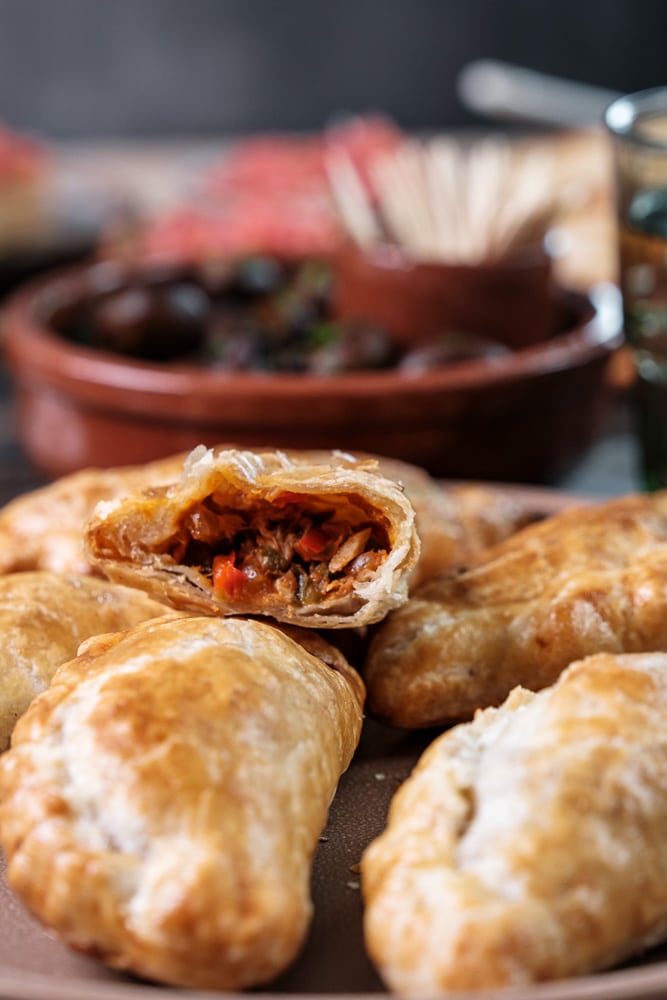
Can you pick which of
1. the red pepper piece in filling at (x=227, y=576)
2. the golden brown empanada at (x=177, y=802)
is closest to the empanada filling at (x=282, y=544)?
the red pepper piece in filling at (x=227, y=576)

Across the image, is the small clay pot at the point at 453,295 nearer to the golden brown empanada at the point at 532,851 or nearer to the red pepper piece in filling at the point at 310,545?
the red pepper piece in filling at the point at 310,545

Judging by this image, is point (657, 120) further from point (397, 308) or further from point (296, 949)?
point (296, 949)

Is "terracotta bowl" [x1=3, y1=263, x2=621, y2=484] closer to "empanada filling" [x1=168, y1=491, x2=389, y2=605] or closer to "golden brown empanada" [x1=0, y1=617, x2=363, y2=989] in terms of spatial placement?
"empanada filling" [x1=168, y1=491, x2=389, y2=605]

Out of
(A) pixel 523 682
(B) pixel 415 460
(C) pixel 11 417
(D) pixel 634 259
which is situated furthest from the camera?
(C) pixel 11 417

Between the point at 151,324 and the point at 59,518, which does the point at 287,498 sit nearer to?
the point at 59,518

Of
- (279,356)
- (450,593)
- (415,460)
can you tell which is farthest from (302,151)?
(450,593)

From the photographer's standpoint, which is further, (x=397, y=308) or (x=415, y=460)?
(x=397, y=308)

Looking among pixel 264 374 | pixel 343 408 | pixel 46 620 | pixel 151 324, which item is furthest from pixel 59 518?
pixel 151 324

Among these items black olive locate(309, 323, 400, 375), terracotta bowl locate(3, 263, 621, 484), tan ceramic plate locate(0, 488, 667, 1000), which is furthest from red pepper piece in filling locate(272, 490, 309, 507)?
black olive locate(309, 323, 400, 375)
